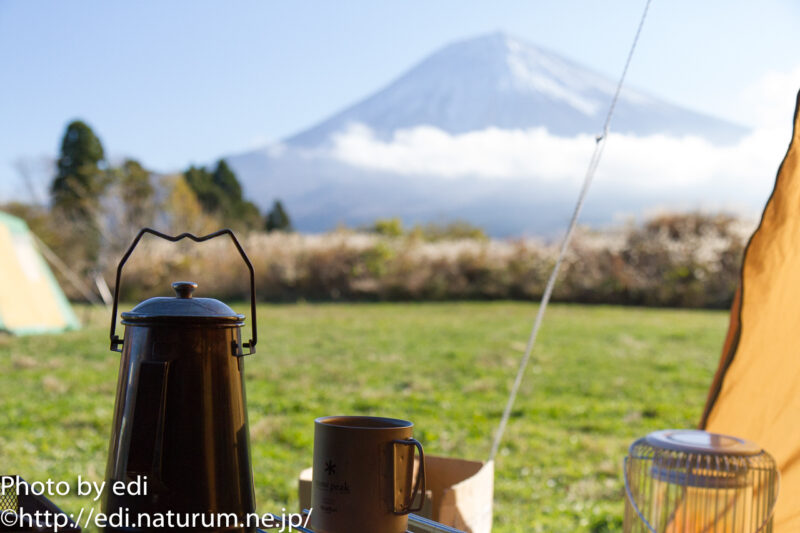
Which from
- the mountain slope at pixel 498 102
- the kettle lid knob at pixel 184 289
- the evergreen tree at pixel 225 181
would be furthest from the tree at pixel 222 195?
the mountain slope at pixel 498 102

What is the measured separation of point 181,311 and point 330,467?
244mm

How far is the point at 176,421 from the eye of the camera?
2.27ft

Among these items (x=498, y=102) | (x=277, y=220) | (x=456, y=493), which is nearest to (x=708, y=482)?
(x=456, y=493)

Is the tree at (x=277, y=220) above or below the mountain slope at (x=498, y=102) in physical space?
below

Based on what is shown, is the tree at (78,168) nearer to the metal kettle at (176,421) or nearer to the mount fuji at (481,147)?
the metal kettle at (176,421)

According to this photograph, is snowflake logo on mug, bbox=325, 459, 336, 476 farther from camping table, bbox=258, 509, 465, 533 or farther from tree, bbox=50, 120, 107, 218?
tree, bbox=50, 120, 107, 218

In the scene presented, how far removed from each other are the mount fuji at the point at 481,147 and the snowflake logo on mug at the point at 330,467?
43.5m

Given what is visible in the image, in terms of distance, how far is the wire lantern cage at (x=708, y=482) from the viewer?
0.99 metres

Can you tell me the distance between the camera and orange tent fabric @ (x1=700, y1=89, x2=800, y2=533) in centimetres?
123

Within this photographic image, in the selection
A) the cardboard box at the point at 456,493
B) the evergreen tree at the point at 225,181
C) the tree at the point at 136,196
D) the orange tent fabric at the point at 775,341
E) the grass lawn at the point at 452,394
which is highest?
the evergreen tree at the point at 225,181

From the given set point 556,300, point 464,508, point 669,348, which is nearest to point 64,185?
point 556,300

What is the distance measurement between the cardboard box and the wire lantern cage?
26 centimetres

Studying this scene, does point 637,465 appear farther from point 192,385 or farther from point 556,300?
point 556,300

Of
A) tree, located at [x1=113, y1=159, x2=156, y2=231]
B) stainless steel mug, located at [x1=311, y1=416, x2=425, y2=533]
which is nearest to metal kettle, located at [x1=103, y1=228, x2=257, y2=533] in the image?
stainless steel mug, located at [x1=311, y1=416, x2=425, y2=533]
